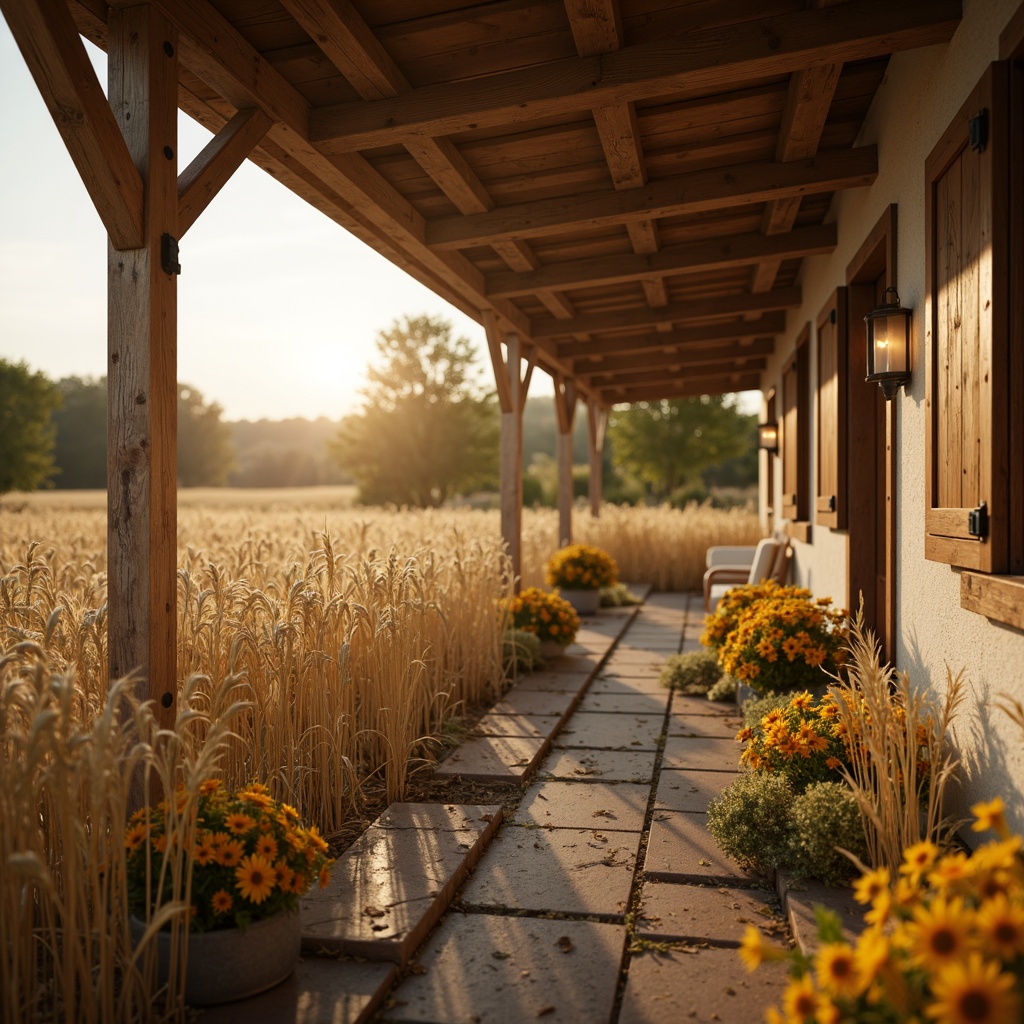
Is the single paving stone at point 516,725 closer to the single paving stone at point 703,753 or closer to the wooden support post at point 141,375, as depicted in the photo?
the single paving stone at point 703,753

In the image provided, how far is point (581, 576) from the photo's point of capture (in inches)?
322

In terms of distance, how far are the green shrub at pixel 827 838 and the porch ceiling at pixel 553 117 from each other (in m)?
2.38

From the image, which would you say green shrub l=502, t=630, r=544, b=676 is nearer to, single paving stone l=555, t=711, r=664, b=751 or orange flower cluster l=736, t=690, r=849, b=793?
single paving stone l=555, t=711, r=664, b=751

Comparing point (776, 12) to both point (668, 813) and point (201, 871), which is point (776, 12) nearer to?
point (668, 813)

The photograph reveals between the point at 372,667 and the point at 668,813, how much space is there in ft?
4.21

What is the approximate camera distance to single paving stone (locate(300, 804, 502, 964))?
2.06 metres

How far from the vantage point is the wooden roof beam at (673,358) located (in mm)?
9125

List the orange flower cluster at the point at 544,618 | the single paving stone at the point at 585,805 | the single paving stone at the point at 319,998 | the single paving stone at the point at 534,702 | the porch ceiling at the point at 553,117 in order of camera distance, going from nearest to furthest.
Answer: the single paving stone at the point at 319,998 → the porch ceiling at the point at 553,117 → the single paving stone at the point at 585,805 → the single paving stone at the point at 534,702 → the orange flower cluster at the point at 544,618

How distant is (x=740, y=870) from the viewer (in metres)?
2.53

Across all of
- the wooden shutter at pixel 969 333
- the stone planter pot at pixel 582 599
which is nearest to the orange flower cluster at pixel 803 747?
the wooden shutter at pixel 969 333

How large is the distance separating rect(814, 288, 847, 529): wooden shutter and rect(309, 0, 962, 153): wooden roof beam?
6.35 ft

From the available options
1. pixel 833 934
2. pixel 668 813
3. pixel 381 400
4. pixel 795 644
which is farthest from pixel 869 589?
pixel 381 400

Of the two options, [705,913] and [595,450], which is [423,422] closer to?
[595,450]

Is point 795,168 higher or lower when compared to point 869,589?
higher
